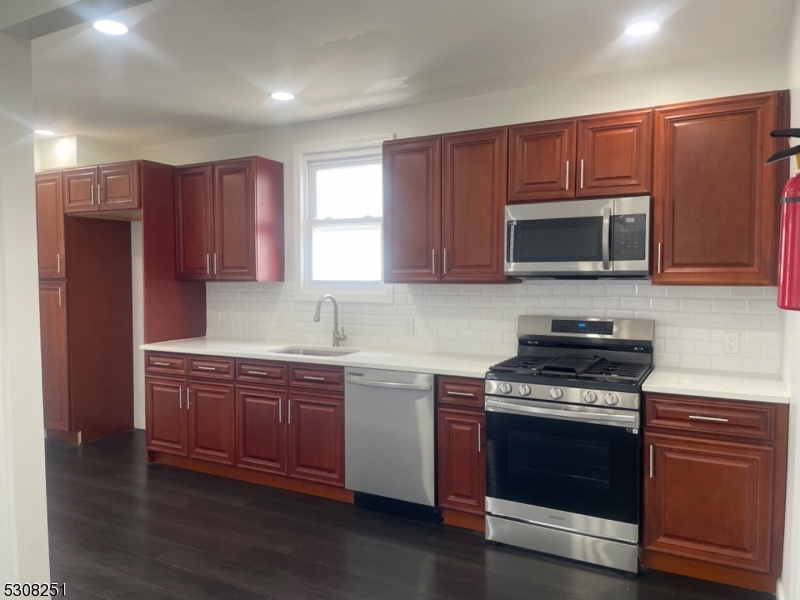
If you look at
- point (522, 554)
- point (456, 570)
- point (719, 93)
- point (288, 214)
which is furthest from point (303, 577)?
point (719, 93)

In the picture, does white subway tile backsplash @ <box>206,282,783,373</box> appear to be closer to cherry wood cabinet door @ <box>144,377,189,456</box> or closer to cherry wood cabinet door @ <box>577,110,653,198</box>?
cherry wood cabinet door @ <box>577,110,653,198</box>

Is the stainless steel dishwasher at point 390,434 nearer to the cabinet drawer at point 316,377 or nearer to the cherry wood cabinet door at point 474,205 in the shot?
the cabinet drawer at point 316,377

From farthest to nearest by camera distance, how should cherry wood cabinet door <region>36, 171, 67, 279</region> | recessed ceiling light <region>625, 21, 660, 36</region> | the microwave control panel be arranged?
cherry wood cabinet door <region>36, 171, 67, 279</region> → the microwave control panel → recessed ceiling light <region>625, 21, 660, 36</region>

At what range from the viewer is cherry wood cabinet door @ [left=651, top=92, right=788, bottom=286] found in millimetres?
2676

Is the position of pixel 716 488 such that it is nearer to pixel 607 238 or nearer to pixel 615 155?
pixel 607 238

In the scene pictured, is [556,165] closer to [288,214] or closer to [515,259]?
[515,259]

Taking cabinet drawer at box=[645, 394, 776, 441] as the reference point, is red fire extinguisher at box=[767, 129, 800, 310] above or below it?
above

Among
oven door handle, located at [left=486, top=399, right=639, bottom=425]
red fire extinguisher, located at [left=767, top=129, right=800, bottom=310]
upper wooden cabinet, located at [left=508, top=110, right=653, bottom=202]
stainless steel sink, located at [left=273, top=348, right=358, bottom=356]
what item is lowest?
oven door handle, located at [left=486, top=399, right=639, bottom=425]

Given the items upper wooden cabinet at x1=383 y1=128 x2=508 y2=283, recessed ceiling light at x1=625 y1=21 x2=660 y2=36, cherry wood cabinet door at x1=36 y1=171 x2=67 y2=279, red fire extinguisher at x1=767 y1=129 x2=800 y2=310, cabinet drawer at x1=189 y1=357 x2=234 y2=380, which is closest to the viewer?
red fire extinguisher at x1=767 y1=129 x2=800 y2=310

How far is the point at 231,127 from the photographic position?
4547mm

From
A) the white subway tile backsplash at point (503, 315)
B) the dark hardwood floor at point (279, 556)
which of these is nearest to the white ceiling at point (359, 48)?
the white subway tile backsplash at point (503, 315)

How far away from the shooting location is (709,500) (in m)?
2.60

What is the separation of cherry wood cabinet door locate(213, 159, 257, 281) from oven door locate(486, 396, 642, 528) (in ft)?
7.25

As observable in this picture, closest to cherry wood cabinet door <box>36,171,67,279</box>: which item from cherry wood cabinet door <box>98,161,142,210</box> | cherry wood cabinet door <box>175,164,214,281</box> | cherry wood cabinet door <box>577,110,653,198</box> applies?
cherry wood cabinet door <box>98,161,142,210</box>
